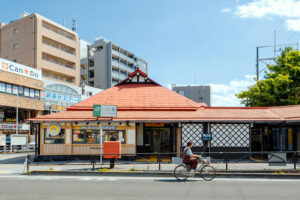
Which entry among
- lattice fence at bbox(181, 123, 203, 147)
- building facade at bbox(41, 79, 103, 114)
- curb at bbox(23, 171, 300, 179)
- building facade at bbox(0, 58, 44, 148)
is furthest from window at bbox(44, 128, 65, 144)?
building facade at bbox(41, 79, 103, 114)

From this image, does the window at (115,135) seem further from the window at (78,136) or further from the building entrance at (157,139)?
the building entrance at (157,139)

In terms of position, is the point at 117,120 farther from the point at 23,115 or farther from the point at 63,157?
the point at 23,115

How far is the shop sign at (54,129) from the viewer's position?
19625mm

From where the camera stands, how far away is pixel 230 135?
19906 mm

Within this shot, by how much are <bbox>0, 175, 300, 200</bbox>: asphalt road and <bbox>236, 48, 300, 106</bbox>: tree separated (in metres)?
19.8

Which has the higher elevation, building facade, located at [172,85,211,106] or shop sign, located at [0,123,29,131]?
building facade, located at [172,85,211,106]

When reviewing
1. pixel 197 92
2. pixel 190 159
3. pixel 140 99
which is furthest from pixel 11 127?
pixel 197 92

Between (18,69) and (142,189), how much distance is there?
36085 mm

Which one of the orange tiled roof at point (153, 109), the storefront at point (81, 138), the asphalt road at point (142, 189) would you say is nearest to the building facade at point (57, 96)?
the orange tiled roof at point (153, 109)

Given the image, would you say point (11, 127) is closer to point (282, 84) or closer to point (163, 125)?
point (163, 125)

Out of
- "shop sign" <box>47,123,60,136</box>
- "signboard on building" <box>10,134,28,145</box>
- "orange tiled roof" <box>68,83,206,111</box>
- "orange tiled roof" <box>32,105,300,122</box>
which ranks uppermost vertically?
"orange tiled roof" <box>68,83,206,111</box>

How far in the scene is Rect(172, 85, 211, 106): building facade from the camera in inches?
3627

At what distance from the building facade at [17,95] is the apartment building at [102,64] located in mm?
25352

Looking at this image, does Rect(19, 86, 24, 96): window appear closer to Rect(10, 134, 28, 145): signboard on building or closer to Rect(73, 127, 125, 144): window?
Rect(10, 134, 28, 145): signboard on building
